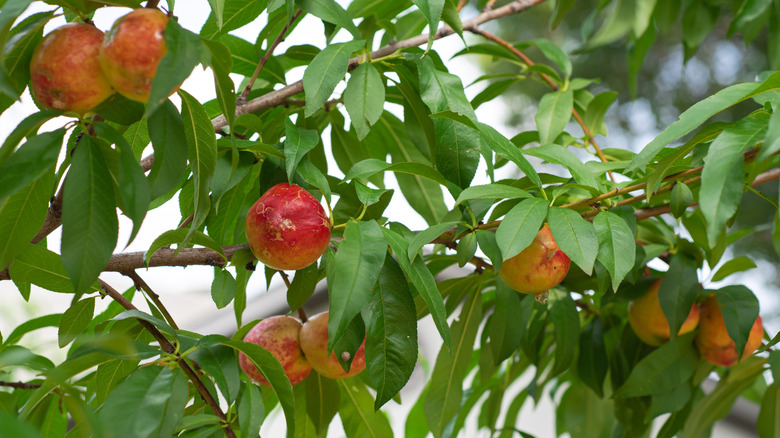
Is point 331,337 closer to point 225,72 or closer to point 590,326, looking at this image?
point 225,72

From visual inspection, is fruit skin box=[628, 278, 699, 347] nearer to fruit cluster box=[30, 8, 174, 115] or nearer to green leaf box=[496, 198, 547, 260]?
green leaf box=[496, 198, 547, 260]

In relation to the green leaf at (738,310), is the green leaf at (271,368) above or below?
above

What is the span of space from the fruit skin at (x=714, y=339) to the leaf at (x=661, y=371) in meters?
0.01

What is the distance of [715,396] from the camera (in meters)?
0.71

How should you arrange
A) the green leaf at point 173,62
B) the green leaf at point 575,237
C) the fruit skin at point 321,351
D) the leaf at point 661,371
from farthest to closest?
the leaf at point 661,371 < the fruit skin at point 321,351 < the green leaf at point 575,237 < the green leaf at point 173,62

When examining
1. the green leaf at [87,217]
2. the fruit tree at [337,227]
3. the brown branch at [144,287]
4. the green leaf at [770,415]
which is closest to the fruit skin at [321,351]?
the fruit tree at [337,227]

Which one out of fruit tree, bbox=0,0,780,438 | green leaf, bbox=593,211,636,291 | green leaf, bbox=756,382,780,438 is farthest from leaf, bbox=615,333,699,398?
green leaf, bbox=593,211,636,291

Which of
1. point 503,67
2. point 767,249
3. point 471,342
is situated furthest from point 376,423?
point 503,67

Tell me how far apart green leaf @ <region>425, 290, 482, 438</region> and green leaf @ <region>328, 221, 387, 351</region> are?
0.78 feet

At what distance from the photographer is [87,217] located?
327 millimetres

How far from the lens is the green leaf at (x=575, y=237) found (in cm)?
39

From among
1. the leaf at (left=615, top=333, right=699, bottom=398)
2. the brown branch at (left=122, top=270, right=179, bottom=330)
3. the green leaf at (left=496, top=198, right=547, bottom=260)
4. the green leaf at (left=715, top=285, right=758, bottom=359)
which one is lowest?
the leaf at (left=615, top=333, right=699, bottom=398)

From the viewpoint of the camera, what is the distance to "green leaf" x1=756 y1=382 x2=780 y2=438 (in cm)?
67

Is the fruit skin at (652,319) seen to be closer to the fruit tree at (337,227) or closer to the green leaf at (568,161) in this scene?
the fruit tree at (337,227)
